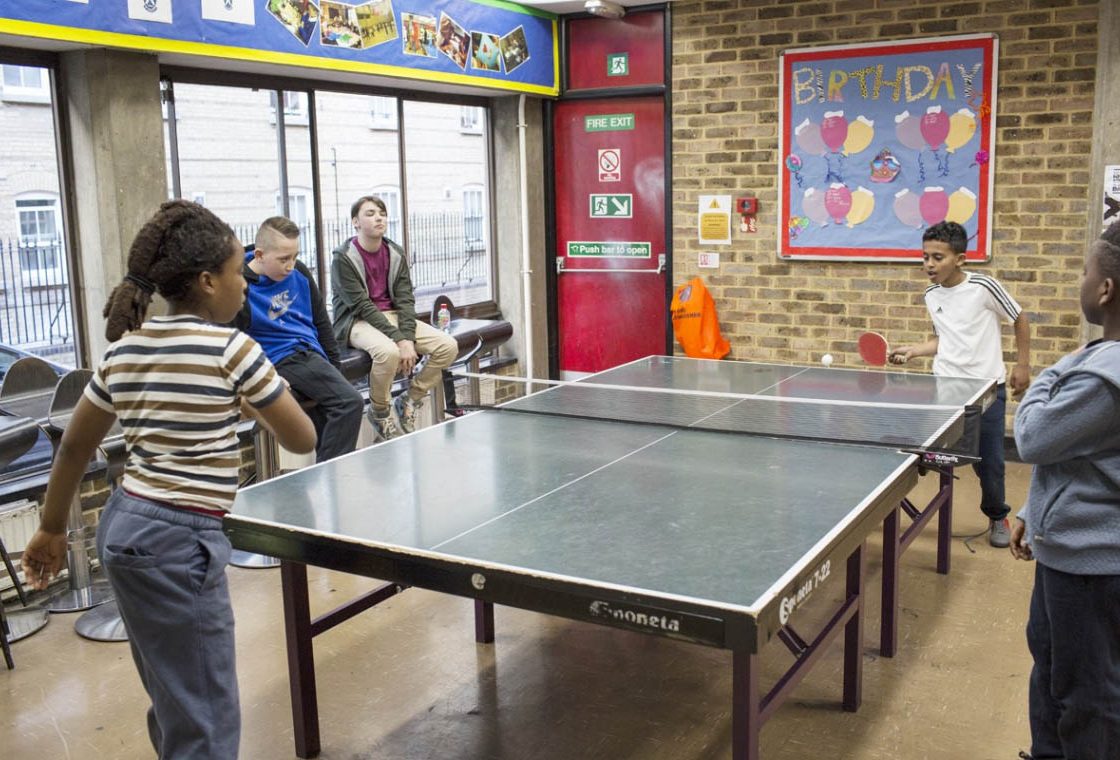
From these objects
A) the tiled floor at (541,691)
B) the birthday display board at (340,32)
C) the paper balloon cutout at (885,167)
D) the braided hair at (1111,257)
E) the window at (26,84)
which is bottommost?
the tiled floor at (541,691)

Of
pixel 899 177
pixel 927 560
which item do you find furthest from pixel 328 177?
pixel 927 560

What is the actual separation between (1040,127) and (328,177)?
4.19m

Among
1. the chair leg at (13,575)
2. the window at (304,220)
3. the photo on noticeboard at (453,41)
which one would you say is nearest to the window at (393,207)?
the window at (304,220)

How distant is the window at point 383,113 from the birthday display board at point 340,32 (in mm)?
453

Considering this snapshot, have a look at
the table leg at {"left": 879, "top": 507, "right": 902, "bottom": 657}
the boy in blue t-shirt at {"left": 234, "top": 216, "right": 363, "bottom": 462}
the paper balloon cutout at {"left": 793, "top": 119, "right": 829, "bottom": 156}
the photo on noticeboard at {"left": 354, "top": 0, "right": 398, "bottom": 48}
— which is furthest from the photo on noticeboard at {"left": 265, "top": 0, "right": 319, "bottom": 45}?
the table leg at {"left": 879, "top": 507, "right": 902, "bottom": 657}

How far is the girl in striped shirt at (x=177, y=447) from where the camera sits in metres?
2.38

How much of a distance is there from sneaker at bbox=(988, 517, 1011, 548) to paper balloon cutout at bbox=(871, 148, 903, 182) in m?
2.53

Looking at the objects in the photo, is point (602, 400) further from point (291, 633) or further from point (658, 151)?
point (658, 151)

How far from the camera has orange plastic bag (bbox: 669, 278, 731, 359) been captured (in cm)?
739

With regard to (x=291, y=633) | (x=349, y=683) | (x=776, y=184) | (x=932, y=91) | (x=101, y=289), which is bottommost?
(x=349, y=683)

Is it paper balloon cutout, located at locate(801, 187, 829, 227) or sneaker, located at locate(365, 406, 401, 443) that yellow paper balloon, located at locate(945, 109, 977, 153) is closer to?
paper balloon cutout, located at locate(801, 187, 829, 227)

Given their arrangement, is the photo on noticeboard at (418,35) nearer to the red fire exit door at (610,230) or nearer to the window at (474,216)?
the window at (474,216)

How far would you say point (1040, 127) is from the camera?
6.29 meters

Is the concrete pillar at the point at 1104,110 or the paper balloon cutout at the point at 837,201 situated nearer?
the concrete pillar at the point at 1104,110
